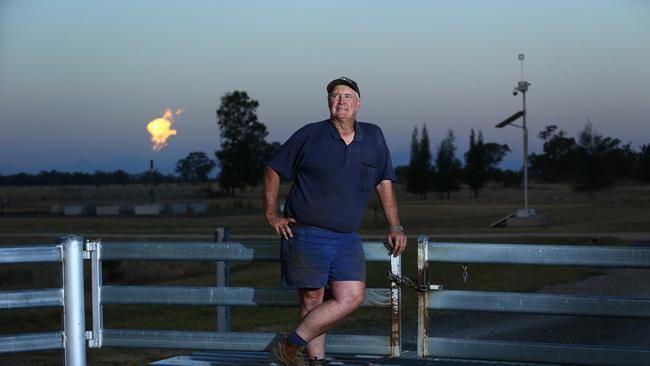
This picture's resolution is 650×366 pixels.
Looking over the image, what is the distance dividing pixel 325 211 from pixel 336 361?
1.14 m

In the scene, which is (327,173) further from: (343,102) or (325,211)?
(343,102)

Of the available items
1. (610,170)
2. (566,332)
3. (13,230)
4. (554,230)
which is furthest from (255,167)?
(566,332)

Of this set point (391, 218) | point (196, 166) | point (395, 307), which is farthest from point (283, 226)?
→ point (196, 166)

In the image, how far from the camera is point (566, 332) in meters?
13.1

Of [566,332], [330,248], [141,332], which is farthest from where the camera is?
[566,332]

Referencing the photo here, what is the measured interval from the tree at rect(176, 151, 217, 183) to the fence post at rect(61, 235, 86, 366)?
422 ft

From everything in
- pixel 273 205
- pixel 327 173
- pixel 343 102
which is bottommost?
pixel 273 205

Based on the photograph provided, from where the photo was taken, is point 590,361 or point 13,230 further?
Answer: point 13,230

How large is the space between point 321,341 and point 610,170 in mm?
90311

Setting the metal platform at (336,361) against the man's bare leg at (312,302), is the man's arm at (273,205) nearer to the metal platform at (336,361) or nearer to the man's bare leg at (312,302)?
the man's bare leg at (312,302)

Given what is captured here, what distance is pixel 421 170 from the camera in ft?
323

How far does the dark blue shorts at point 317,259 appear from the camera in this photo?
240 inches

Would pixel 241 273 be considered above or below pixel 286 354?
below

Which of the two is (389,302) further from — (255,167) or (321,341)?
(255,167)
